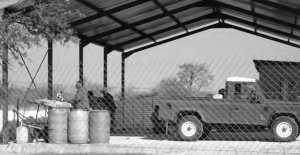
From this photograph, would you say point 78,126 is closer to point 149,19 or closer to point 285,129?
point 285,129

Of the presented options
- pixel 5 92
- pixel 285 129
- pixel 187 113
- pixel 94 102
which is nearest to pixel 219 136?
pixel 187 113

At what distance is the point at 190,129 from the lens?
14.9 meters

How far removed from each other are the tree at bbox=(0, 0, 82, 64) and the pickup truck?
12.8 feet

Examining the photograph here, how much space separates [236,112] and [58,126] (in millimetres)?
5607

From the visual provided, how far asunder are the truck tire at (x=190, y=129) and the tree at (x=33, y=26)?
4254mm

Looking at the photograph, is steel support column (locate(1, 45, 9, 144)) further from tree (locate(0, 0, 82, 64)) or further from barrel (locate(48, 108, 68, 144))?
barrel (locate(48, 108, 68, 144))

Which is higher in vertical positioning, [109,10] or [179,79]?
[109,10]

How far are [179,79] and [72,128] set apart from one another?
309 centimetres

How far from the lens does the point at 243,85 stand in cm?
1546

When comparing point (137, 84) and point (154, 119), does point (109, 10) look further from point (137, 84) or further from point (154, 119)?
point (137, 84)

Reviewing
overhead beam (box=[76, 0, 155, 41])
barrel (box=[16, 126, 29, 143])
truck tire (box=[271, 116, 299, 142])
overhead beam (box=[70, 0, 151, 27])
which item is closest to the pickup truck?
truck tire (box=[271, 116, 299, 142])

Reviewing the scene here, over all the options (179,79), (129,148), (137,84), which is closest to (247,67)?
(137,84)

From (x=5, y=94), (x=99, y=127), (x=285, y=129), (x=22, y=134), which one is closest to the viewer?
(x=99, y=127)

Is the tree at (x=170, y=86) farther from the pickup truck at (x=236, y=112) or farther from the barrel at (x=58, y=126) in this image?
the pickup truck at (x=236, y=112)
